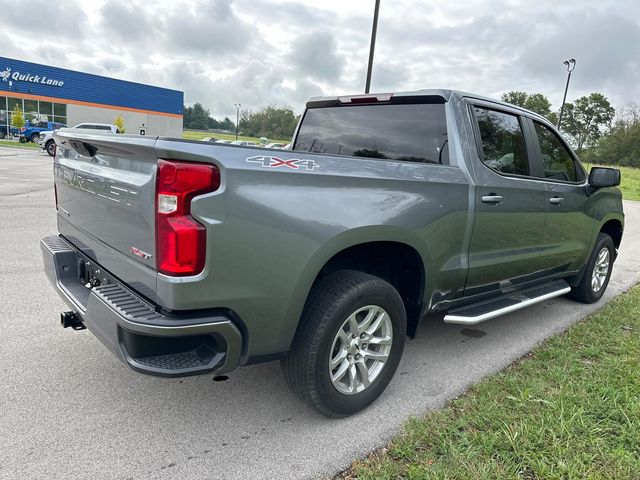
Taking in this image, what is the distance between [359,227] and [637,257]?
7.49 metres

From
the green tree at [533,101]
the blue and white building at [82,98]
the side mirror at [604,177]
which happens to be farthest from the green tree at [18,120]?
the green tree at [533,101]

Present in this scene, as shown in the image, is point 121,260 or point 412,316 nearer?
point 121,260

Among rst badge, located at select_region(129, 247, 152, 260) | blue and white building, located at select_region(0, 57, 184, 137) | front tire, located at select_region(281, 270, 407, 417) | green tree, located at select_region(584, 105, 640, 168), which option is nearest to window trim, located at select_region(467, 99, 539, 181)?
front tire, located at select_region(281, 270, 407, 417)

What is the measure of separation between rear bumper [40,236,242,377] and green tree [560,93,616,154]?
3530 inches

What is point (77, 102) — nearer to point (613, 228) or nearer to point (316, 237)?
point (613, 228)

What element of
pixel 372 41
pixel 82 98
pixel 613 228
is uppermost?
pixel 372 41

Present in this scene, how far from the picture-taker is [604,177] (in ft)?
14.2

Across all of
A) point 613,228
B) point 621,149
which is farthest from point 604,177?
point 621,149

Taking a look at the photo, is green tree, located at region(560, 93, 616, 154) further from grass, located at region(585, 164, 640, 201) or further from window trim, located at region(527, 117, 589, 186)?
window trim, located at region(527, 117, 589, 186)

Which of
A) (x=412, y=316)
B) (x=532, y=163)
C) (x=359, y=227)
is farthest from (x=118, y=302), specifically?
(x=532, y=163)

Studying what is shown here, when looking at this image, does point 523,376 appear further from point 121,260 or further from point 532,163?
point 121,260

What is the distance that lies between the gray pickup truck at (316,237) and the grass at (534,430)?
0.43 metres

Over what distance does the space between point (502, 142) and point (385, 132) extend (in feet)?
3.00

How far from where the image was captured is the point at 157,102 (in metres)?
49.1
